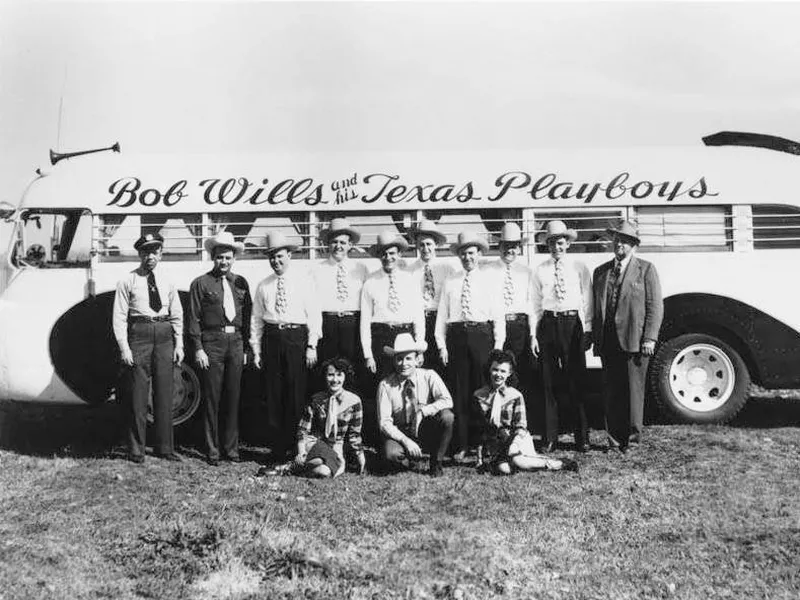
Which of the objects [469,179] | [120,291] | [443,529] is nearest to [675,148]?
[469,179]

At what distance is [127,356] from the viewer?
6453 mm

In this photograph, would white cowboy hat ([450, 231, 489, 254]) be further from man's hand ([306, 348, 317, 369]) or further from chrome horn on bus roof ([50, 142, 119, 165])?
chrome horn on bus roof ([50, 142, 119, 165])

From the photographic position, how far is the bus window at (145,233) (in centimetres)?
748

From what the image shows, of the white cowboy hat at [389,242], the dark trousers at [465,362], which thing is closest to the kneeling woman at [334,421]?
the dark trousers at [465,362]

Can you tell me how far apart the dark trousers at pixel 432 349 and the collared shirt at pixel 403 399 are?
804mm

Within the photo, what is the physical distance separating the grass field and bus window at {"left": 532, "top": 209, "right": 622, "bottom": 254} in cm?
210

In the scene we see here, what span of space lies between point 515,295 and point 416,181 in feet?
5.27

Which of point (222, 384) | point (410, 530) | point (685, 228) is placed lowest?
point (410, 530)

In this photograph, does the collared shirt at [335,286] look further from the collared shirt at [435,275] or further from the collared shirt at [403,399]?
the collared shirt at [403,399]

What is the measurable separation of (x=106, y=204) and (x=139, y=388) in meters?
1.99

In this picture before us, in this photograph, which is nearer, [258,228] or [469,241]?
[469,241]

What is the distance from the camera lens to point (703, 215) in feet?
25.3

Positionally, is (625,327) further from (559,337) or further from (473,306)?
(473,306)

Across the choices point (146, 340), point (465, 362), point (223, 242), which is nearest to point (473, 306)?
point (465, 362)
